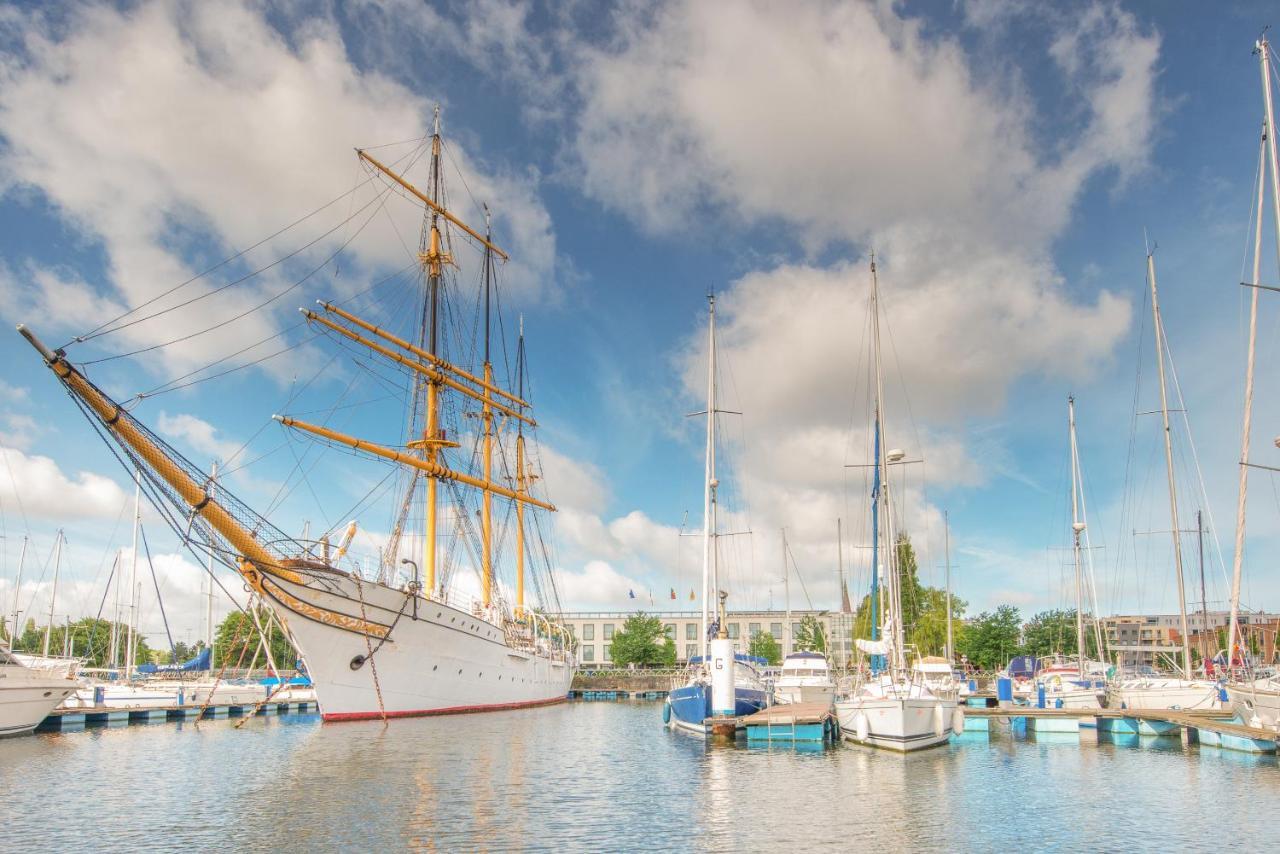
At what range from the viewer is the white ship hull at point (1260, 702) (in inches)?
1208

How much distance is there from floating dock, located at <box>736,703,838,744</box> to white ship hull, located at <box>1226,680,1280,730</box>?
597 inches

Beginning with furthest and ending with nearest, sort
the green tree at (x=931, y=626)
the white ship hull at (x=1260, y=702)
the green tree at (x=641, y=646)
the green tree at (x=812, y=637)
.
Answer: the green tree at (x=641, y=646) < the green tree at (x=812, y=637) < the green tree at (x=931, y=626) < the white ship hull at (x=1260, y=702)

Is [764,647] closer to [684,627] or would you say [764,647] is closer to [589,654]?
[684,627]

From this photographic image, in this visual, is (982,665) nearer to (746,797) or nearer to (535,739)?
(535,739)

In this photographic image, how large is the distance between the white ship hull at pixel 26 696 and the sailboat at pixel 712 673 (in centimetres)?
2851

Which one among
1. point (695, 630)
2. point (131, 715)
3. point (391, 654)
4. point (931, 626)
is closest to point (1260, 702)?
point (391, 654)

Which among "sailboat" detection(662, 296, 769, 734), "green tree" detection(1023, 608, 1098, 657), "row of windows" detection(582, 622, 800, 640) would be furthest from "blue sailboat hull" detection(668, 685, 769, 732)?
"row of windows" detection(582, 622, 800, 640)

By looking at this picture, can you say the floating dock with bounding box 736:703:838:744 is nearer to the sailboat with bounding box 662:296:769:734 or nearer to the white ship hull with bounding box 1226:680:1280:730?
the sailboat with bounding box 662:296:769:734

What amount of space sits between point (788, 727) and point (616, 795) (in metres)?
13.5

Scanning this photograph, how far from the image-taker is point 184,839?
1883 centimetres

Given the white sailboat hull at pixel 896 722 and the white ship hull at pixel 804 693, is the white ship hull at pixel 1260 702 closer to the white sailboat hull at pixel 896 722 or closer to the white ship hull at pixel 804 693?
the white sailboat hull at pixel 896 722

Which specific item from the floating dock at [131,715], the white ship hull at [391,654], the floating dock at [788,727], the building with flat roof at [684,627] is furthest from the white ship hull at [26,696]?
the building with flat roof at [684,627]

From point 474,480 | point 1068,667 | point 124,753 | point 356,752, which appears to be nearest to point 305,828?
point 356,752

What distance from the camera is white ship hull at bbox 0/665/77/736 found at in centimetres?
3862
